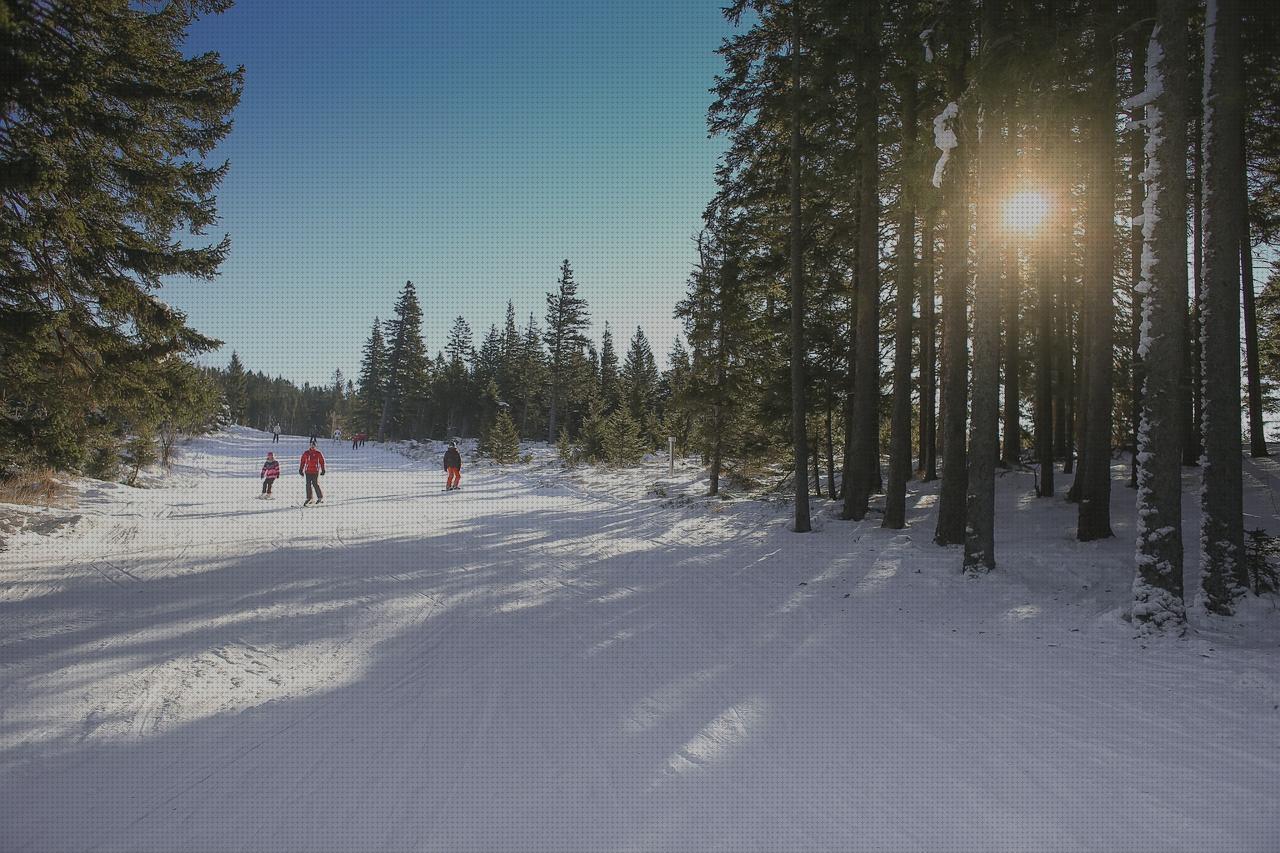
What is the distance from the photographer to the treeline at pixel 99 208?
733cm

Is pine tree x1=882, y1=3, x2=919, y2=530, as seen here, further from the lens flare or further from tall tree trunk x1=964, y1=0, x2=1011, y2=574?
tall tree trunk x1=964, y1=0, x2=1011, y2=574

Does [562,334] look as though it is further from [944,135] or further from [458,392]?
[944,135]

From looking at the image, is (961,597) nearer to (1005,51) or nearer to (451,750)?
(451,750)

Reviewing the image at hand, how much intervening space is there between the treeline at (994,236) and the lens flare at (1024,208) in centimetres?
8

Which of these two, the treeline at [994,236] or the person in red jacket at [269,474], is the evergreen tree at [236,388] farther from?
the treeline at [994,236]

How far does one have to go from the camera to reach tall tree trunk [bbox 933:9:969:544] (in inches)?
354

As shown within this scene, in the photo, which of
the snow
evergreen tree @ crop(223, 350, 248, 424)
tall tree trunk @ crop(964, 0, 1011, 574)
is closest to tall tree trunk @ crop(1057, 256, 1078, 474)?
the snow

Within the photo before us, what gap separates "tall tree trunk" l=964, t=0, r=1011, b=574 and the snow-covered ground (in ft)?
2.67

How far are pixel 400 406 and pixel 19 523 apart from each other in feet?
181

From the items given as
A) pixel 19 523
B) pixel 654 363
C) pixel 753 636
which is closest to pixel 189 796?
pixel 753 636

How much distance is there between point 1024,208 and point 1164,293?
550 centimetres


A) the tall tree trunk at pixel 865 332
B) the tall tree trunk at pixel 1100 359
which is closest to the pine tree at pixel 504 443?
the tall tree trunk at pixel 865 332

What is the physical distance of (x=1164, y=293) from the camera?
6020mm

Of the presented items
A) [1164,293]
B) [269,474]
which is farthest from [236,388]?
[1164,293]
